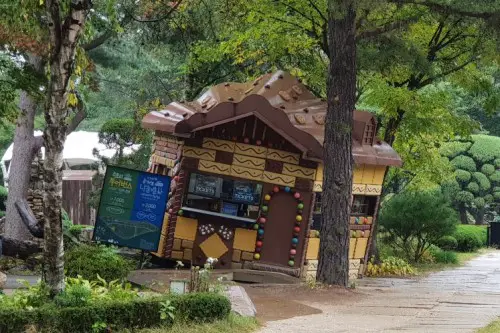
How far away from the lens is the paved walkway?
443 inches

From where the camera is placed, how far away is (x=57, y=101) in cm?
893

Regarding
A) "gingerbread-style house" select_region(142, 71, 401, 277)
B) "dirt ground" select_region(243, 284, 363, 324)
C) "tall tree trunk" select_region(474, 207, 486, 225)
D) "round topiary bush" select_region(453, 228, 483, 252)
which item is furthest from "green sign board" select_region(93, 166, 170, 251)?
"tall tree trunk" select_region(474, 207, 486, 225)

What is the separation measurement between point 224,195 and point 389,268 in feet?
22.7

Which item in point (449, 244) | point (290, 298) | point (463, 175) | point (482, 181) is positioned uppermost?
point (463, 175)

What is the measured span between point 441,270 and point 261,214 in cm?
891

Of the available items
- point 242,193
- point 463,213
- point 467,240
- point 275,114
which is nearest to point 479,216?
point 463,213

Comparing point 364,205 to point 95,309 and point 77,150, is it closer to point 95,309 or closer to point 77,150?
point 95,309

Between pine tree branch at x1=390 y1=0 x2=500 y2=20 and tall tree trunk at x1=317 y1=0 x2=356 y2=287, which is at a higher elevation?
pine tree branch at x1=390 y1=0 x2=500 y2=20

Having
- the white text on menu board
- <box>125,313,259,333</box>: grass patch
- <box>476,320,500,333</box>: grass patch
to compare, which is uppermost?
the white text on menu board

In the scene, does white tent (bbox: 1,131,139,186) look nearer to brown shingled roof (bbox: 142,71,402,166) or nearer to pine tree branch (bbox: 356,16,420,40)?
brown shingled roof (bbox: 142,71,402,166)

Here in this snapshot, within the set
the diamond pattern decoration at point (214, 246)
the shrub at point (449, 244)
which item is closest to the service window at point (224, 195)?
the diamond pattern decoration at point (214, 246)

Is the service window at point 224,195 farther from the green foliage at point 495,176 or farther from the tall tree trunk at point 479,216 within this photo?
the tall tree trunk at point 479,216

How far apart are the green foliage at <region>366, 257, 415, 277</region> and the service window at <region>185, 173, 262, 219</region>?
5.54 m

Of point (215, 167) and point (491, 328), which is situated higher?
point (215, 167)
